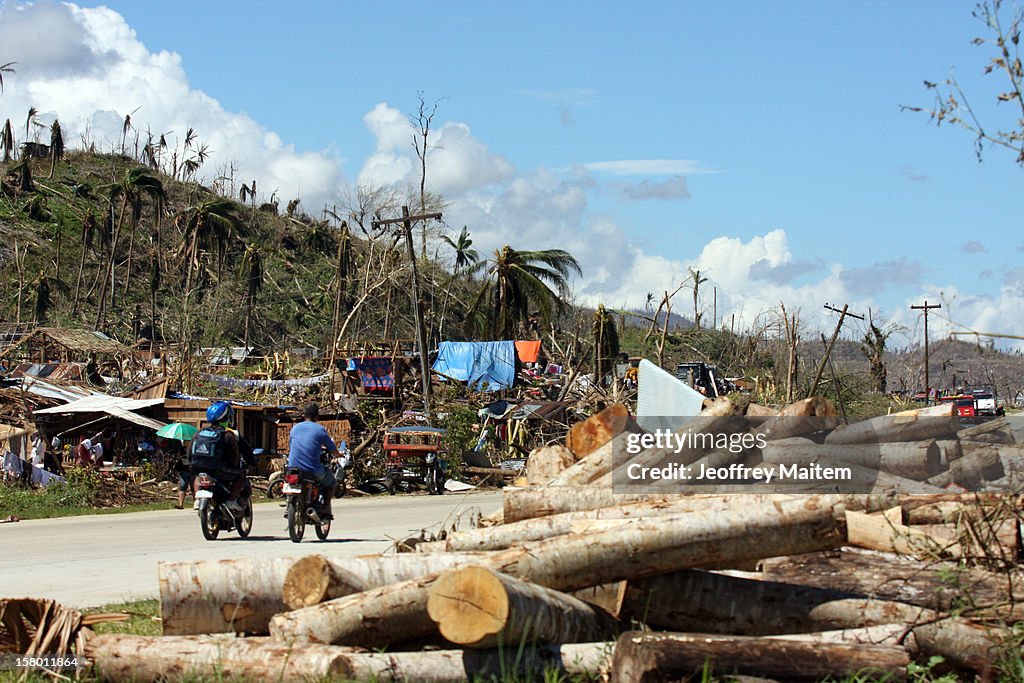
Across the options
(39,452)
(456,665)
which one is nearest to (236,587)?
(456,665)

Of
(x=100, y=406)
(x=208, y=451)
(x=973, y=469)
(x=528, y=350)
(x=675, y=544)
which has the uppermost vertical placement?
(x=528, y=350)

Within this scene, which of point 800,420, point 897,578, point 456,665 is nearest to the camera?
point 456,665

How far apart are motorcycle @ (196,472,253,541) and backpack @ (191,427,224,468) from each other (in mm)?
205

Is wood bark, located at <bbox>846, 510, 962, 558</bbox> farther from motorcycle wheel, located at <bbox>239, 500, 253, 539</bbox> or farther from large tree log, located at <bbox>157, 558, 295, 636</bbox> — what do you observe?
motorcycle wheel, located at <bbox>239, 500, 253, 539</bbox>

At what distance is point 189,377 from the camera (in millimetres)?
32844

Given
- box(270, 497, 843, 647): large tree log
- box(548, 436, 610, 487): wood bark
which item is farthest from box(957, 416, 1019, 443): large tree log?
box(270, 497, 843, 647): large tree log

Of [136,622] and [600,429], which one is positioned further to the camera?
[600,429]

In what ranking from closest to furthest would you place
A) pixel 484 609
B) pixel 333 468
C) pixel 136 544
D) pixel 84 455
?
pixel 484 609 → pixel 136 544 → pixel 333 468 → pixel 84 455

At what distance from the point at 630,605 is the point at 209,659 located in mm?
2458

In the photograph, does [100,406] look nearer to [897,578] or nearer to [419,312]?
[419,312]

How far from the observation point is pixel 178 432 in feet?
74.6

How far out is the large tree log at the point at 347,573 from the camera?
6625 mm

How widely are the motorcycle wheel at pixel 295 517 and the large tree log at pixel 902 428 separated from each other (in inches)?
245

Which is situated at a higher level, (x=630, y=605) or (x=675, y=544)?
(x=675, y=544)
